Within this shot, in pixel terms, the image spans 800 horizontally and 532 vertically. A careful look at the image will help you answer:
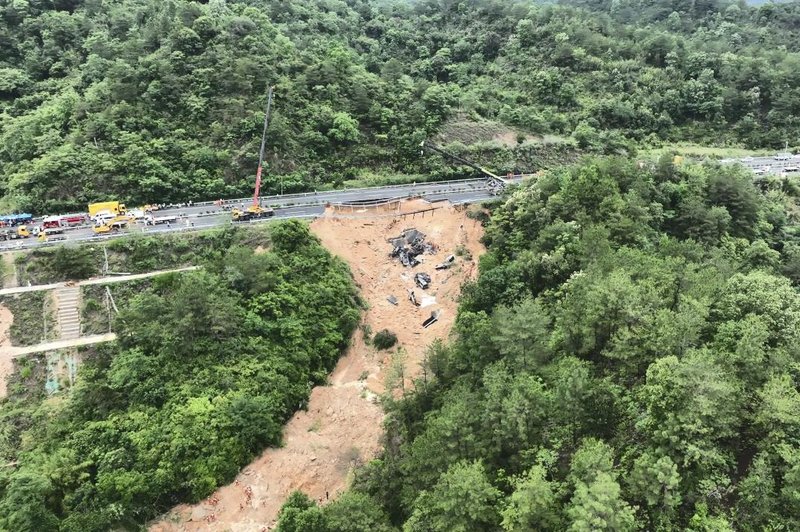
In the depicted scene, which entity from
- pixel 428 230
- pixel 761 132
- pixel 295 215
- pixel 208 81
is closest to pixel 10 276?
pixel 295 215

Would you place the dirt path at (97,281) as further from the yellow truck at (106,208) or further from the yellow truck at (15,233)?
the yellow truck at (106,208)

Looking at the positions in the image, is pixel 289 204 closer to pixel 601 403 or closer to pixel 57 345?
pixel 57 345

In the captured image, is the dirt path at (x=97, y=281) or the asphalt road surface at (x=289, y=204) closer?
the dirt path at (x=97, y=281)

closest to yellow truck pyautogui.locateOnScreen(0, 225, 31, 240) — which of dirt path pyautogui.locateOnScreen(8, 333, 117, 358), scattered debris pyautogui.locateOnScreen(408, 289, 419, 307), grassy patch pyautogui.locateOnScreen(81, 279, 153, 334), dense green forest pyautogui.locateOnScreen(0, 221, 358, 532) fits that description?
grassy patch pyautogui.locateOnScreen(81, 279, 153, 334)

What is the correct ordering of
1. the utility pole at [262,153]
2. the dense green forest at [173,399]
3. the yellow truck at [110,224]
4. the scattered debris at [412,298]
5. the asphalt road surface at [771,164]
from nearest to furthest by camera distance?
the dense green forest at [173,399] → the yellow truck at [110,224] → the scattered debris at [412,298] → the utility pole at [262,153] → the asphalt road surface at [771,164]

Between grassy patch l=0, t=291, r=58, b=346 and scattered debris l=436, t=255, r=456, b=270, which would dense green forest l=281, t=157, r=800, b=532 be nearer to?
scattered debris l=436, t=255, r=456, b=270

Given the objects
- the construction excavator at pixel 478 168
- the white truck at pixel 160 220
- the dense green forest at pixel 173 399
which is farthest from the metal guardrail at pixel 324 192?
the dense green forest at pixel 173 399
